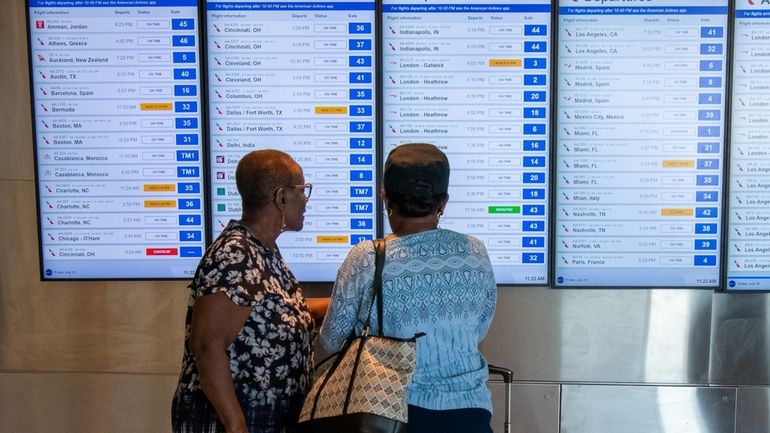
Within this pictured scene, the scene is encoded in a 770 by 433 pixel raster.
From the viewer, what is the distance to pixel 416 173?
6.04ft

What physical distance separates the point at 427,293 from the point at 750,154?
6.45ft

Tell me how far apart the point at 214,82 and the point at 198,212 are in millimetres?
581

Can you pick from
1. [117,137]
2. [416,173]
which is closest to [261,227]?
[416,173]

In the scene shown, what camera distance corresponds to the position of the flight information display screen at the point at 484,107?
2.98m

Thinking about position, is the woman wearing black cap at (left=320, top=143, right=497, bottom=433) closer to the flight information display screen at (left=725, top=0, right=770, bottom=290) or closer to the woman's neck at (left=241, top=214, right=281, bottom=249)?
the woman's neck at (left=241, top=214, right=281, bottom=249)

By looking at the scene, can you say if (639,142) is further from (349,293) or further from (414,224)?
(349,293)

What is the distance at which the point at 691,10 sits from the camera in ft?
9.76

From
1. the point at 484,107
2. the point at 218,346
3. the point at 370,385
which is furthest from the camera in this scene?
the point at 484,107

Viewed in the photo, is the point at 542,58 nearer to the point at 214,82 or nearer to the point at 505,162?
the point at 505,162

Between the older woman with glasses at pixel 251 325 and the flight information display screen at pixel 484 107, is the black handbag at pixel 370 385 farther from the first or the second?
the flight information display screen at pixel 484 107

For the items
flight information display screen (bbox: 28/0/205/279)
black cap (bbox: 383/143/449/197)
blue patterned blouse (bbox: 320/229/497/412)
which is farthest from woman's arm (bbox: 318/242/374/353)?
flight information display screen (bbox: 28/0/205/279)

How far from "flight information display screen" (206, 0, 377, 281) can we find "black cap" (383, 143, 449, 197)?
117cm

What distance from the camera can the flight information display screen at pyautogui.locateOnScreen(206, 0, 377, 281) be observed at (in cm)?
300

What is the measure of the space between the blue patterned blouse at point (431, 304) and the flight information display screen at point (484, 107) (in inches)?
44.8
